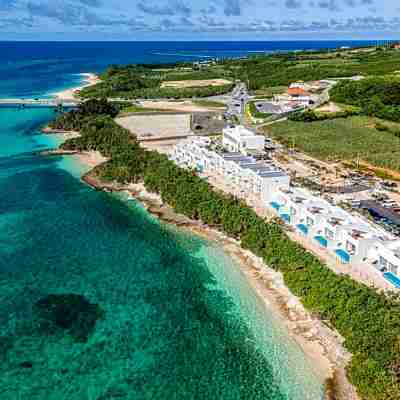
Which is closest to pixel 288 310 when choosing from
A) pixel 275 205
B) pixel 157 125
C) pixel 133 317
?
pixel 133 317

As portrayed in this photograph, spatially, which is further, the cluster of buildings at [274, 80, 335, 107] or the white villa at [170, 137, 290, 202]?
the cluster of buildings at [274, 80, 335, 107]

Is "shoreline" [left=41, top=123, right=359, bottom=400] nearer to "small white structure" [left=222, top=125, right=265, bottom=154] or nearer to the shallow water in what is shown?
the shallow water

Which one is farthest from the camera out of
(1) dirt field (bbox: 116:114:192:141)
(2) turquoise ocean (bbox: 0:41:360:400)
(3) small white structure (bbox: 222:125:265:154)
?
(1) dirt field (bbox: 116:114:192:141)

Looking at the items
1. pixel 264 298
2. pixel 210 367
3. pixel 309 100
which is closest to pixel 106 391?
pixel 210 367

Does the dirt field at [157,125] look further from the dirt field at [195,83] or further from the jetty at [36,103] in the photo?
the dirt field at [195,83]

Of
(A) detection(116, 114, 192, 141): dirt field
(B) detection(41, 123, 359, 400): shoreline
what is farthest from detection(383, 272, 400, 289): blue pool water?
(A) detection(116, 114, 192, 141): dirt field

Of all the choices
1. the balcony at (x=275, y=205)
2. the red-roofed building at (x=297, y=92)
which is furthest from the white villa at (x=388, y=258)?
the red-roofed building at (x=297, y=92)

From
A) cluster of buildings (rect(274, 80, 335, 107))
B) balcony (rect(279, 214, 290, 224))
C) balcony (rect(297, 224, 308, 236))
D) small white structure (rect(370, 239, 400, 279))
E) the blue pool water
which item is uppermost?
small white structure (rect(370, 239, 400, 279))

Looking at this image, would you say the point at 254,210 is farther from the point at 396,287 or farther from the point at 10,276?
the point at 10,276

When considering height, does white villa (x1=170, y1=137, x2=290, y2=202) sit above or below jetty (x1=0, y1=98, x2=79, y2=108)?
above
